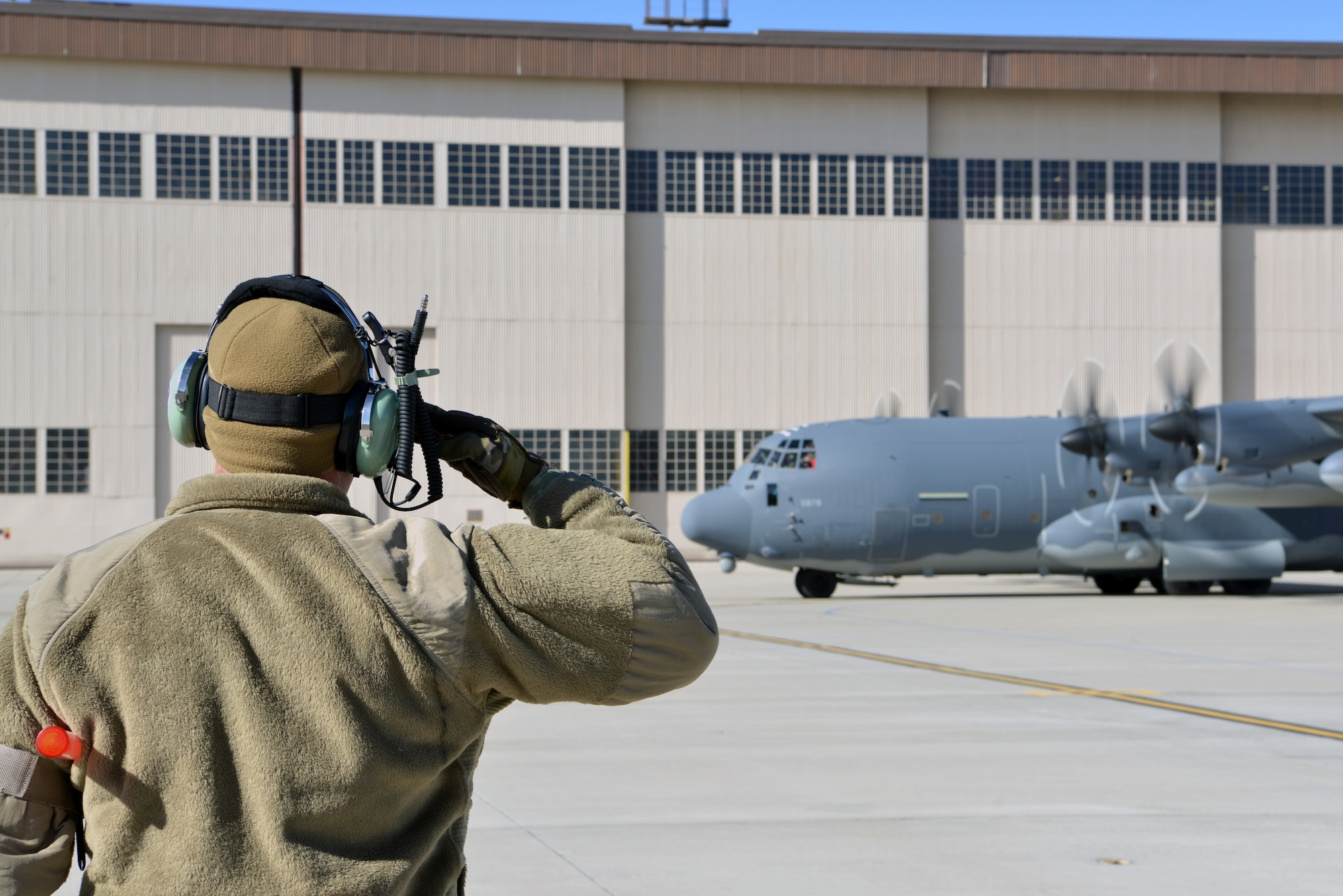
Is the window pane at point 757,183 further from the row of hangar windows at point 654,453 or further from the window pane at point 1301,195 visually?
the window pane at point 1301,195

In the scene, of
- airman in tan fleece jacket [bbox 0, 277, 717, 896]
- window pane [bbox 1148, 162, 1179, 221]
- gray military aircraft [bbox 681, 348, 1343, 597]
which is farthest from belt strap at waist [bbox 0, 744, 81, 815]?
→ window pane [bbox 1148, 162, 1179, 221]

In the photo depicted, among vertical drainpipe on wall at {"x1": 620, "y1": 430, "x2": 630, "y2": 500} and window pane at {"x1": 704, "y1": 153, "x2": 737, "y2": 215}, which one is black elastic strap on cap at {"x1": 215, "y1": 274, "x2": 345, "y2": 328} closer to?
vertical drainpipe on wall at {"x1": 620, "y1": 430, "x2": 630, "y2": 500}

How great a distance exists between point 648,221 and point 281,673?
123 feet

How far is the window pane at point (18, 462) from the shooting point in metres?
36.4

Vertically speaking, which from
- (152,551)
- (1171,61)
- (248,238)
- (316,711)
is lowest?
(316,711)

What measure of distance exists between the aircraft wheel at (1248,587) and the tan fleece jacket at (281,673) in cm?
2816

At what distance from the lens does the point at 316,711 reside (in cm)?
218

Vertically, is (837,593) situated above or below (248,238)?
below

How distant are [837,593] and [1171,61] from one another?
66.7 feet

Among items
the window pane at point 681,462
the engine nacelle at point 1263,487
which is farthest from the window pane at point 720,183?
the engine nacelle at point 1263,487

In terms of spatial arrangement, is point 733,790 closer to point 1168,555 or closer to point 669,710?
point 669,710

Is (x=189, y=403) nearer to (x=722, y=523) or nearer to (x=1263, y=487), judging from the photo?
(x=722, y=523)

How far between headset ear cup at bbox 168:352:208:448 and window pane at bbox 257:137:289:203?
36447 mm

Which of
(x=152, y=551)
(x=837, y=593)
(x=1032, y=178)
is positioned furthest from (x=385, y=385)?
(x=1032, y=178)
